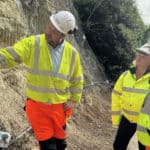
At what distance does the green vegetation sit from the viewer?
2048cm

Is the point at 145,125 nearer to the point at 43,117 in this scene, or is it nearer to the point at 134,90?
the point at 43,117

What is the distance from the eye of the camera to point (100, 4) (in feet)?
68.0

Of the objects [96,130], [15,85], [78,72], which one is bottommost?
[96,130]

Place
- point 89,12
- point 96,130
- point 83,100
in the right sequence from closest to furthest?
point 96,130
point 83,100
point 89,12

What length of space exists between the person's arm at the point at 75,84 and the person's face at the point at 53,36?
443 millimetres

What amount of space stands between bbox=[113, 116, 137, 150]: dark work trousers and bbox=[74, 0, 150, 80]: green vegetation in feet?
41.5

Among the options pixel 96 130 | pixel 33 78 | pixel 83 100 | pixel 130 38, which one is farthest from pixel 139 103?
pixel 130 38

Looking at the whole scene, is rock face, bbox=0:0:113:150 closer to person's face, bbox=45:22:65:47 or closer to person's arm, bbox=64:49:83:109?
person's arm, bbox=64:49:83:109

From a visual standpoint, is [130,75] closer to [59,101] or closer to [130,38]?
[59,101]

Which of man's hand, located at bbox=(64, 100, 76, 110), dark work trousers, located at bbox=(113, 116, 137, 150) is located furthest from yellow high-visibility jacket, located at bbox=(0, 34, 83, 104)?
dark work trousers, located at bbox=(113, 116, 137, 150)

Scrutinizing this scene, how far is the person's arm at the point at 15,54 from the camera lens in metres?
6.34

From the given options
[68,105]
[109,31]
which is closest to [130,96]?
[68,105]

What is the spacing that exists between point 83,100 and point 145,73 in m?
6.62

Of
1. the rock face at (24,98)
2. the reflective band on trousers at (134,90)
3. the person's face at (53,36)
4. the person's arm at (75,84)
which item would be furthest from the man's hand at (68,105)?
the rock face at (24,98)
